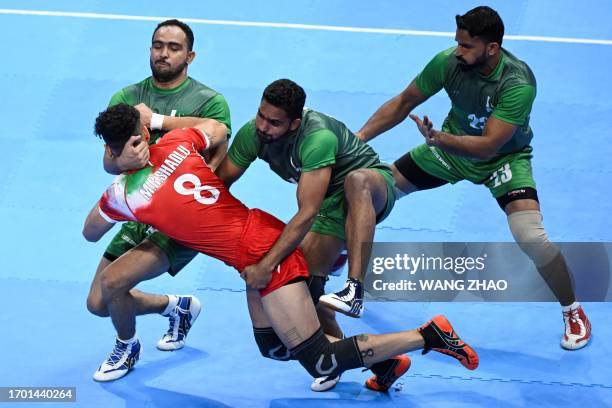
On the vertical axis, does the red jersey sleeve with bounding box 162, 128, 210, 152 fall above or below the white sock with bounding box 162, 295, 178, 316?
above

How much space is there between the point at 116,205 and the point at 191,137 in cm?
70

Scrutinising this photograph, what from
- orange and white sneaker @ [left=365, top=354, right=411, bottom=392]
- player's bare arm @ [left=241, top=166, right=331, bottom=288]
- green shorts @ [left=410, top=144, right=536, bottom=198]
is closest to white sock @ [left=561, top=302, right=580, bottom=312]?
green shorts @ [left=410, top=144, right=536, bottom=198]

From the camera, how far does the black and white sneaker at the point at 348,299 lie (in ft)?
22.9

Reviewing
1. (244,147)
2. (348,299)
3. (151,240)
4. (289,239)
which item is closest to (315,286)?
(348,299)

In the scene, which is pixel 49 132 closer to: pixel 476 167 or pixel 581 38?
pixel 476 167

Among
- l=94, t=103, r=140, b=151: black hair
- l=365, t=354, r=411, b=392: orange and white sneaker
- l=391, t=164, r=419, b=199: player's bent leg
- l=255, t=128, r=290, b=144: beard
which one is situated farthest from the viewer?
l=391, t=164, r=419, b=199: player's bent leg

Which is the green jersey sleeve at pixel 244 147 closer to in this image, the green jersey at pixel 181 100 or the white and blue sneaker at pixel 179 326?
the green jersey at pixel 181 100

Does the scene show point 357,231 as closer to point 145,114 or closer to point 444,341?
point 444,341

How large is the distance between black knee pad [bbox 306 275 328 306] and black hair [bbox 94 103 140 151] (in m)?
1.62

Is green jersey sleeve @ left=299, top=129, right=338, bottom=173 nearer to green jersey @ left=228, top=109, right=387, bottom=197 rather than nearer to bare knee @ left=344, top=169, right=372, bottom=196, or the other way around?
green jersey @ left=228, top=109, right=387, bottom=197

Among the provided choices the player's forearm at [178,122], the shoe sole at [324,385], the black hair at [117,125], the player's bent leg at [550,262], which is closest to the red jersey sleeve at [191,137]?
the player's forearm at [178,122]

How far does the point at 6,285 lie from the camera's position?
8914 mm

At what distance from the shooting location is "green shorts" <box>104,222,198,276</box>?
24.5ft

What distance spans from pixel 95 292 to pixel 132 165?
1.20 meters
